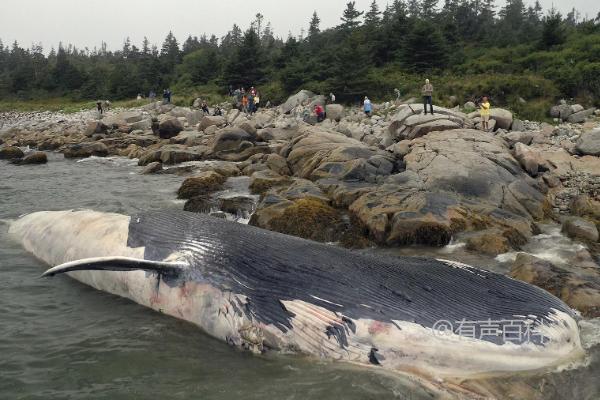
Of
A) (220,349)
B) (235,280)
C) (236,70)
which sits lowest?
(220,349)

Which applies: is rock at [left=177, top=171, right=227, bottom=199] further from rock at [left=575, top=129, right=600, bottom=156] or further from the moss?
rock at [left=575, top=129, right=600, bottom=156]

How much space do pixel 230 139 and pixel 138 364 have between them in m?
16.5

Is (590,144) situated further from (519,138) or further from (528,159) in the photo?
(528,159)

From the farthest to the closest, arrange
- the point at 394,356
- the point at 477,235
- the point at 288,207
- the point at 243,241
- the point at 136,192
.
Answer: the point at 136,192
the point at 288,207
the point at 477,235
the point at 243,241
the point at 394,356

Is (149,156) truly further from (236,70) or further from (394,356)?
(236,70)

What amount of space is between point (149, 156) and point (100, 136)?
9.63m

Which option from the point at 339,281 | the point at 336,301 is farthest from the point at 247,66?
the point at 336,301

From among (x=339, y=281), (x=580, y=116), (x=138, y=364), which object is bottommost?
(x=138, y=364)

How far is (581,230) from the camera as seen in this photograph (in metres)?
8.92

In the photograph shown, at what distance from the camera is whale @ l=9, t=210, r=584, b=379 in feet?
12.1

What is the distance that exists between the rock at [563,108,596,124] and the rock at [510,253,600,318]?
19138 millimetres

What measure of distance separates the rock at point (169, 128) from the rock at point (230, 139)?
6620mm

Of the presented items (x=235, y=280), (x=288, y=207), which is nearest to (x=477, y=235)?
(x=288, y=207)

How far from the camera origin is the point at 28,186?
593 inches
